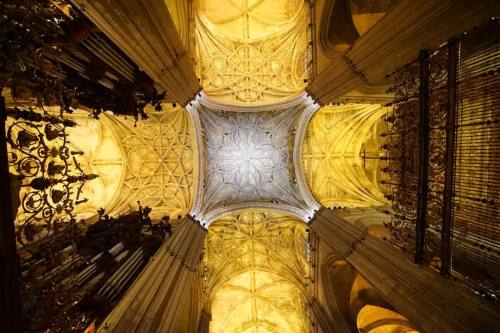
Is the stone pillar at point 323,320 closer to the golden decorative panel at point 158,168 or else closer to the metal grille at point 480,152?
the metal grille at point 480,152

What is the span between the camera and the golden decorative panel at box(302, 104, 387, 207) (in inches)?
514

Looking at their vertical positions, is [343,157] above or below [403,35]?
below

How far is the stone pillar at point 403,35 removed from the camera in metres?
4.04

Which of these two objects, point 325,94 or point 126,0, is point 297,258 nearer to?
point 325,94

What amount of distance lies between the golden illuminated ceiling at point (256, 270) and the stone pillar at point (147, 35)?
7744mm

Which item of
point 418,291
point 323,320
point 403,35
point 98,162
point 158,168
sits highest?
point 403,35

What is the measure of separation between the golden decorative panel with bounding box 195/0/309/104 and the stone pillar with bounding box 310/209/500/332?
25.4ft

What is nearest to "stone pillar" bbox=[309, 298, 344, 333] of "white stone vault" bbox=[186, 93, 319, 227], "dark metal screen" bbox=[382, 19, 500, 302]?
"white stone vault" bbox=[186, 93, 319, 227]

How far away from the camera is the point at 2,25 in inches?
120

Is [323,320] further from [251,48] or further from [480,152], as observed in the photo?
[251,48]

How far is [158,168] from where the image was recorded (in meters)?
12.7

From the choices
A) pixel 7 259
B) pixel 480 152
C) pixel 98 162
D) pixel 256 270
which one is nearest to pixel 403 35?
pixel 480 152

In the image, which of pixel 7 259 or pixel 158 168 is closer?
pixel 7 259

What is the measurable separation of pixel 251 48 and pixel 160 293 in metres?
10.6
